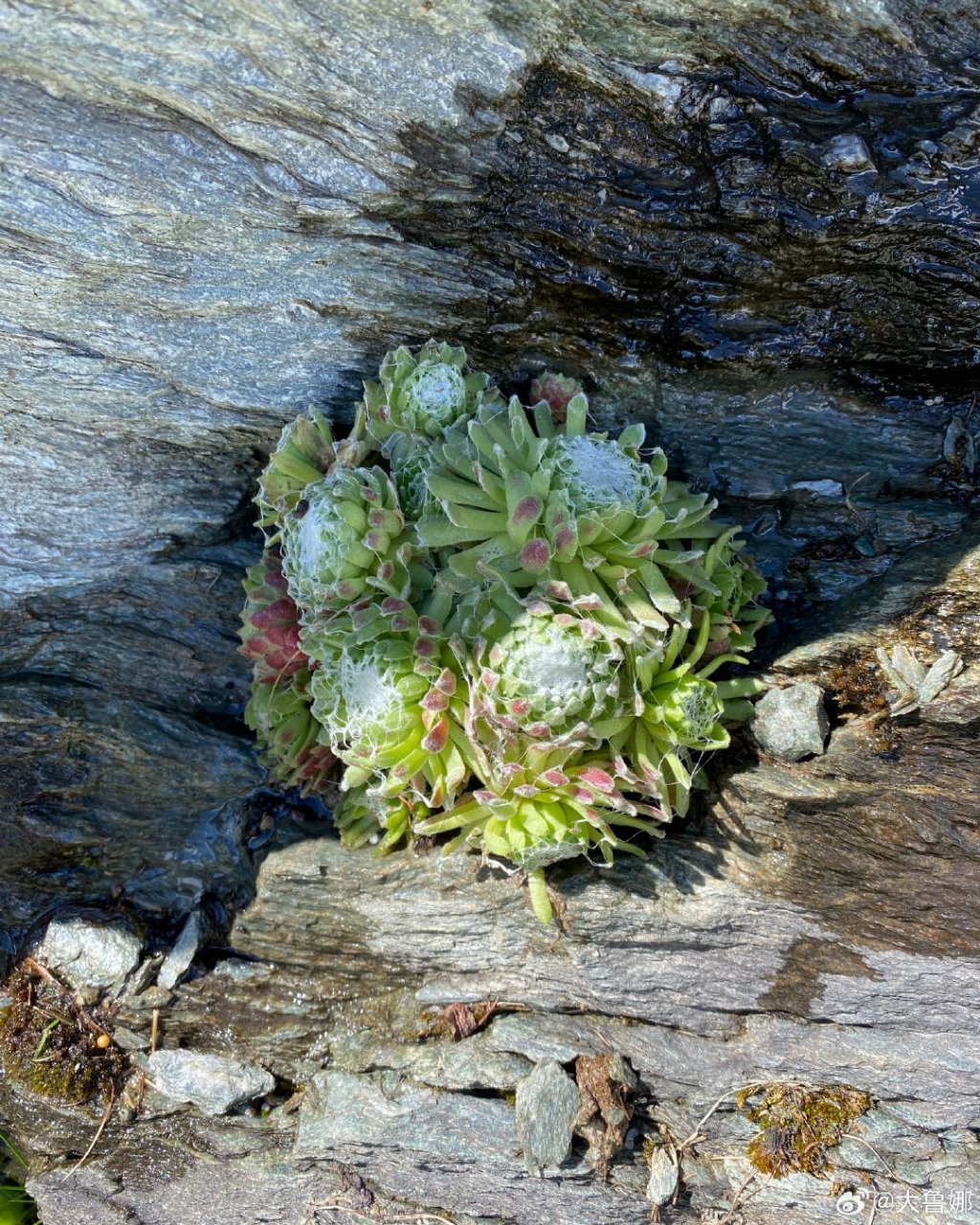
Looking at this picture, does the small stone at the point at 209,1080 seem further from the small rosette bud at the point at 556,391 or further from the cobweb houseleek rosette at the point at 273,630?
the small rosette bud at the point at 556,391

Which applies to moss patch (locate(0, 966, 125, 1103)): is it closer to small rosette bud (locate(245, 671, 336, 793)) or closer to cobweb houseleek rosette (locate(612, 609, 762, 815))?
small rosette bud (locate(245, 671, 336, 793))

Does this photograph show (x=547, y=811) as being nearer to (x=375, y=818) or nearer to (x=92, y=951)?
(x=375, y=818)

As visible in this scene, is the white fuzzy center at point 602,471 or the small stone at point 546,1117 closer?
the white fuzzy center at point 602,471

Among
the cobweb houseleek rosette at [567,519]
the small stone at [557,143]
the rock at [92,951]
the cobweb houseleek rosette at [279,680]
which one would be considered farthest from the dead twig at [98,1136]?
the small stone at [557,143]

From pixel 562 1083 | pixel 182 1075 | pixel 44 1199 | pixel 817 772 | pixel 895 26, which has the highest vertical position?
pixel 895 26

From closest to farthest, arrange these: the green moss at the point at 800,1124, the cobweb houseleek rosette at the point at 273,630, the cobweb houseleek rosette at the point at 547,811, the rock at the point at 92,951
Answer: the cobweb houseleek rosette at the point at 547,811 < the green moss at the point at 800,1124 < the cobweb houseleek rosette at the point at 273,630 < the rock at the point at 92,951

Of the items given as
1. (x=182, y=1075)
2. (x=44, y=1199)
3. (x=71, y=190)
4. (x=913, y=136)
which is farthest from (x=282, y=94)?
(x=44, y=1199)

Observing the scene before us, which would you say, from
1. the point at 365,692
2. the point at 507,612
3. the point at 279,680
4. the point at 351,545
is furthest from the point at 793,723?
the point at 279,680

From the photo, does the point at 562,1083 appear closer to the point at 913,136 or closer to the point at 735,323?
the point at 735,323
